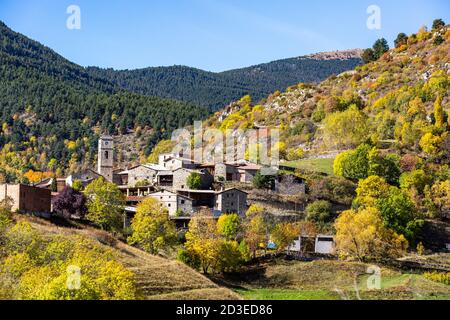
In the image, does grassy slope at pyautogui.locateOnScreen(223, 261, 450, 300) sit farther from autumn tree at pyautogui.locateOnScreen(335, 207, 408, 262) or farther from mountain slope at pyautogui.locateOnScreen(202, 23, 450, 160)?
mountain slope at pyautogui.locateOnScreen(202, 23, 450, 160)

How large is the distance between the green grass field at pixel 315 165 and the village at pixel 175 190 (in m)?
5.34

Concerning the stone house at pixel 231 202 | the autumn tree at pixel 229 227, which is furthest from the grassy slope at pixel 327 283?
the stone house at pixel 231 202

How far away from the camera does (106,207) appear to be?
197ft

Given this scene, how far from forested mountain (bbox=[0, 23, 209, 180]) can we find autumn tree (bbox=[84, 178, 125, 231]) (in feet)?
186

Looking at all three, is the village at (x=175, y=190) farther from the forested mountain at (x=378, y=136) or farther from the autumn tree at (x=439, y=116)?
the autumn tree at (x=439, y=116)

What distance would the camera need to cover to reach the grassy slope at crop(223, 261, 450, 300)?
4531 cm

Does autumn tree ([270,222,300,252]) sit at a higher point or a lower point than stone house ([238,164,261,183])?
lower

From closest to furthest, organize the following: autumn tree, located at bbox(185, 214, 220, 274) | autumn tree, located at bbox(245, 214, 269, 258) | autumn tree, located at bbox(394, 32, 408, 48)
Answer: autumn tree, located at bbox(185, 214, 220, 274)
autumn tree, located at bbox(245, 214, 269, 258)
autumn tree, located at bbox(394, 32, 408, 48)

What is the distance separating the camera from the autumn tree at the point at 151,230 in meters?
55.6

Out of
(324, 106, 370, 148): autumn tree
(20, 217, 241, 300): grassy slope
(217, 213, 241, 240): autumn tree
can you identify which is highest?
(324, 106, 370, 148): autumn tree

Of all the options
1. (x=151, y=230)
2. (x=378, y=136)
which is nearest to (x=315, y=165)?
(x=378, y=136)

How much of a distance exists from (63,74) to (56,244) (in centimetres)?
15397

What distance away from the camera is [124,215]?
203 ft

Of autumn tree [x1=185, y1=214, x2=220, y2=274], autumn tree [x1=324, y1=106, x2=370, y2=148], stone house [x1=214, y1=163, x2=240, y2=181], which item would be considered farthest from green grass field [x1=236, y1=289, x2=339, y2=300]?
autumn tree [x1=324, y1=106, x2=370, y2=148]
